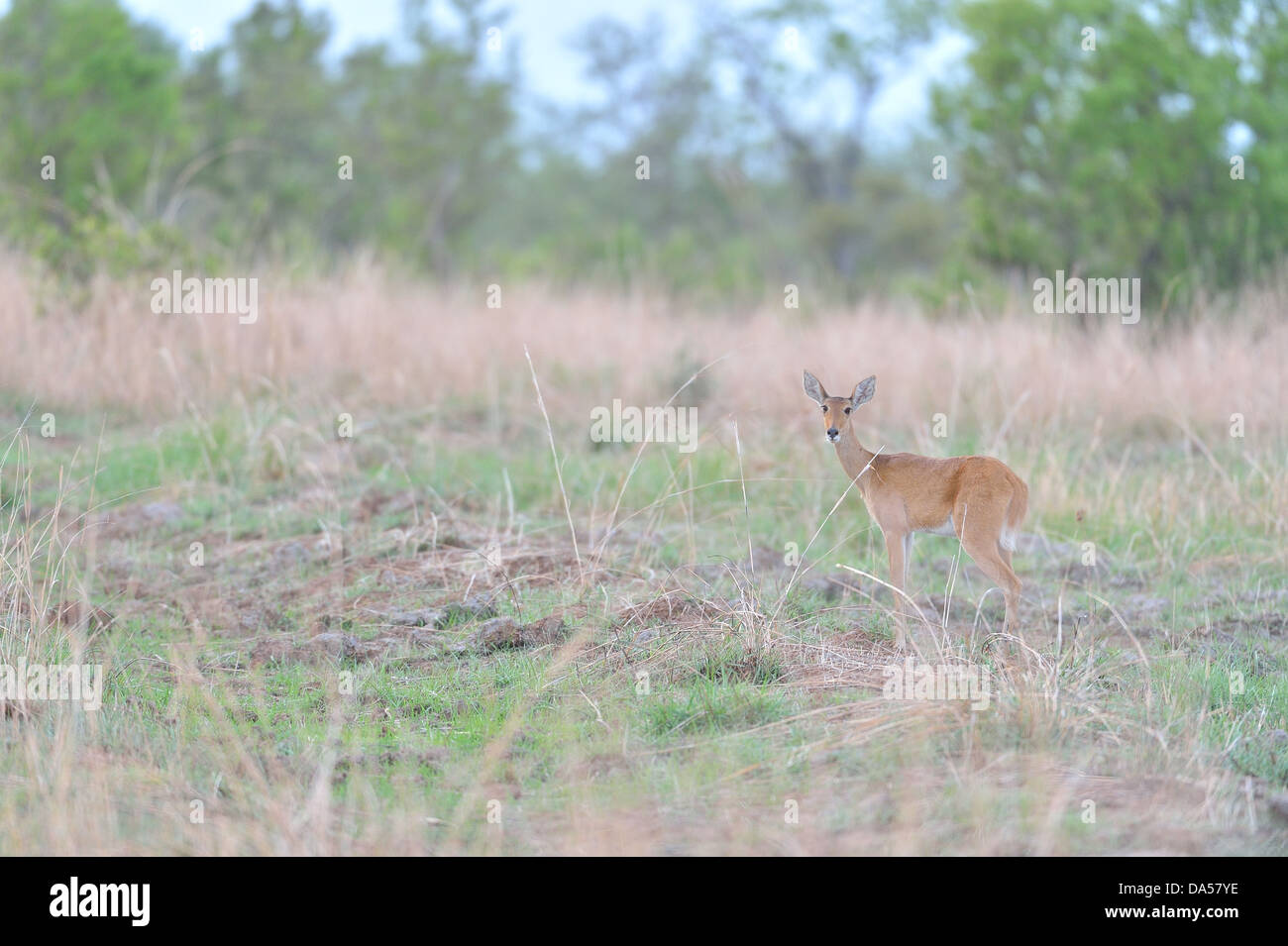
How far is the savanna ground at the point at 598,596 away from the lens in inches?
170

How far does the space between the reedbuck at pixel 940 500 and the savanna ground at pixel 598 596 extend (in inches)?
7.8

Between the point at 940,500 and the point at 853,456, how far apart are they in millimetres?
533

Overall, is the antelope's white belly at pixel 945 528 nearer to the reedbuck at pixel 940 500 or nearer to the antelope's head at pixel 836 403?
the reedbuck at pixel 940 500

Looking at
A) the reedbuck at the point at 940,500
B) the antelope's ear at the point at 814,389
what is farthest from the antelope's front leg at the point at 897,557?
the antelope's ear at the point at 814,389

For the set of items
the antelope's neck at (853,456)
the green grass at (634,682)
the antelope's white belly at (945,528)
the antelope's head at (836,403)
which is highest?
the antelope's head at (836,403)

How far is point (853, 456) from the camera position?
640 centimetres

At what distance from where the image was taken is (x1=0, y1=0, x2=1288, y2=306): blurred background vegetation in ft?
48.5

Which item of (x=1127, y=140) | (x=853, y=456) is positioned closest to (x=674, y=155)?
(x=1127, y=140)

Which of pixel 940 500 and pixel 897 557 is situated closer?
pixel 940 500

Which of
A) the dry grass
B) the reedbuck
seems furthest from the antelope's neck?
the dry grass

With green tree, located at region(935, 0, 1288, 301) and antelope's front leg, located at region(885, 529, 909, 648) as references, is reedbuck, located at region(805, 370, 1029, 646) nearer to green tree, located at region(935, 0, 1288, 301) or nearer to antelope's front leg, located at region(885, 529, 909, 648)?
antelope's front leg, located at region(885, 529, 909, 648)

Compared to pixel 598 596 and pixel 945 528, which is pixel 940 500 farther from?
pixel 598 596
